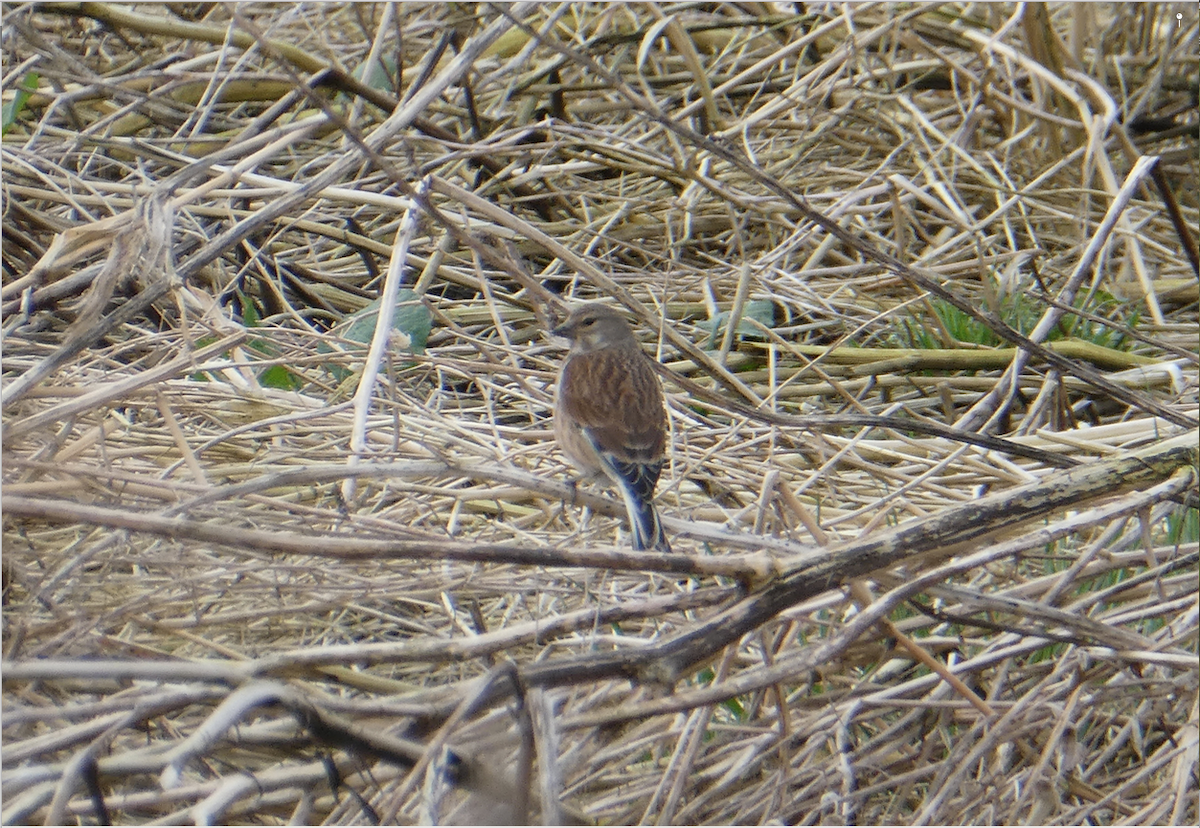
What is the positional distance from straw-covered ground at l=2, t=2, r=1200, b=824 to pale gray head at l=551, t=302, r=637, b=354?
70mm

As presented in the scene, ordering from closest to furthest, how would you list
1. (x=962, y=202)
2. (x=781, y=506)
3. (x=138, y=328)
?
1. (x=781, y=506)
2. (x=138, y=328)
3. (x=962, y=202)

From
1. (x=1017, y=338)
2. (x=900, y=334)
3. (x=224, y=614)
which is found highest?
(x=1017, y=338)

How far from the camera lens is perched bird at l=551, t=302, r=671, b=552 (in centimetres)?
276

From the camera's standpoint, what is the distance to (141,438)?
3037 mm

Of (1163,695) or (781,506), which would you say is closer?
(1163,695)

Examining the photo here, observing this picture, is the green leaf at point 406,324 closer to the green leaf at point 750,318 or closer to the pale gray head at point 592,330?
the pale gray head at point 592,330

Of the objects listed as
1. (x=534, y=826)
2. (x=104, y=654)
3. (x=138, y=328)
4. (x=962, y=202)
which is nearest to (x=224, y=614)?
(x=104, y=654)

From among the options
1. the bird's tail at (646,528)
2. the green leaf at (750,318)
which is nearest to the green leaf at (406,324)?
the green leaf at (750,318)

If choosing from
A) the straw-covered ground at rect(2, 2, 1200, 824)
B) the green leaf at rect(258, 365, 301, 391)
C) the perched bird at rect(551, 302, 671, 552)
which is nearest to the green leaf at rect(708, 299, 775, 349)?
the straw-covered ground at rect(2, 2, 1200, 824)

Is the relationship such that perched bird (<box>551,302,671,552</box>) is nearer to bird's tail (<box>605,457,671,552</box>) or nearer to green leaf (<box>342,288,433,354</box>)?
bird's tail (<box>605,457,671,552</box>)

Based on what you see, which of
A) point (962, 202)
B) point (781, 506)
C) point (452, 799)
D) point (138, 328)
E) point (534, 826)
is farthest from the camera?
point (962, 202)

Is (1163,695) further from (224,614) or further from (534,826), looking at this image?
(224,614)

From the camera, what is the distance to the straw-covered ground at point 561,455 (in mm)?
1861

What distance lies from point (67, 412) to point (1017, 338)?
2.00m
